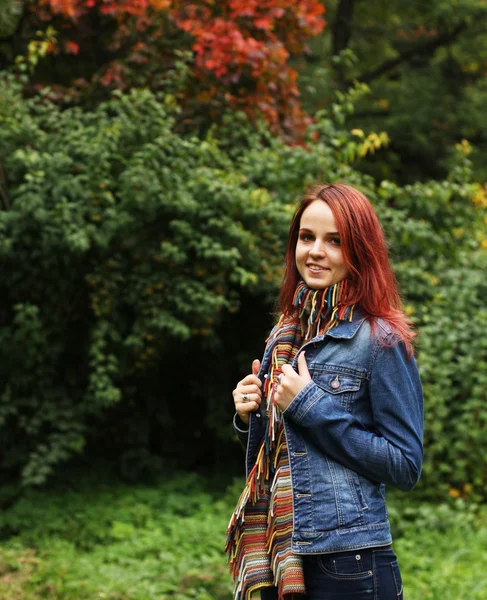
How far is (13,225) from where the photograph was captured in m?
5.31

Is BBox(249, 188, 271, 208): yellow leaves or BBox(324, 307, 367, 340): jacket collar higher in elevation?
BBox(249, 188, 271, 208): yellow leaves

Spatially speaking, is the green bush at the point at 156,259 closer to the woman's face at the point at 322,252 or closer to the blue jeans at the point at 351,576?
the woman's face at the point at 322,252

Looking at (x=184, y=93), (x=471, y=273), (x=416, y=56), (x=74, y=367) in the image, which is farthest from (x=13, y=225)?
(x=416, y=56)

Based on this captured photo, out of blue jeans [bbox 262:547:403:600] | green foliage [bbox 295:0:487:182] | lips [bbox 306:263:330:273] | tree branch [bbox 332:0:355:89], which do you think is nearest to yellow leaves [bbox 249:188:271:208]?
lips [bbox 306:263:330:273]

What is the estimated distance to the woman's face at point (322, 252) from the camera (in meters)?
2.21

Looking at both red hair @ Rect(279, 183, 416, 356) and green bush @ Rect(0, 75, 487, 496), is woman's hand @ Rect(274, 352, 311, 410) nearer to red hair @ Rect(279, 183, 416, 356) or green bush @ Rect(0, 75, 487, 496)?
red hair @ Rect(279, 183, 416, 356)

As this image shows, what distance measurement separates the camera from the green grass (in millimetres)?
4523

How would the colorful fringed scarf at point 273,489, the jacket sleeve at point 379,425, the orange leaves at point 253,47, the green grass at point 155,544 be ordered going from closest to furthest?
the jacket sleeve at point 379,425 → the colorful fringed scarf at point 273,489 → the green grass at point 155,544 → the orange leaves at point 253,47

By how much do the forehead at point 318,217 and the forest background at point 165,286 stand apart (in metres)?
2.87

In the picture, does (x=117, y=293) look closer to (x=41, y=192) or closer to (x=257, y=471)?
(x=41, y=192)

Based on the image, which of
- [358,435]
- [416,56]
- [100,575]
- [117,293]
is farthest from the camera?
[416,56]

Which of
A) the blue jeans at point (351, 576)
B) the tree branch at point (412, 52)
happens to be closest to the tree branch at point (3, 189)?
the blue jeans at point (351, 576)

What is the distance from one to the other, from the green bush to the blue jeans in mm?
3225

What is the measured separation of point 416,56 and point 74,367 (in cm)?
981
